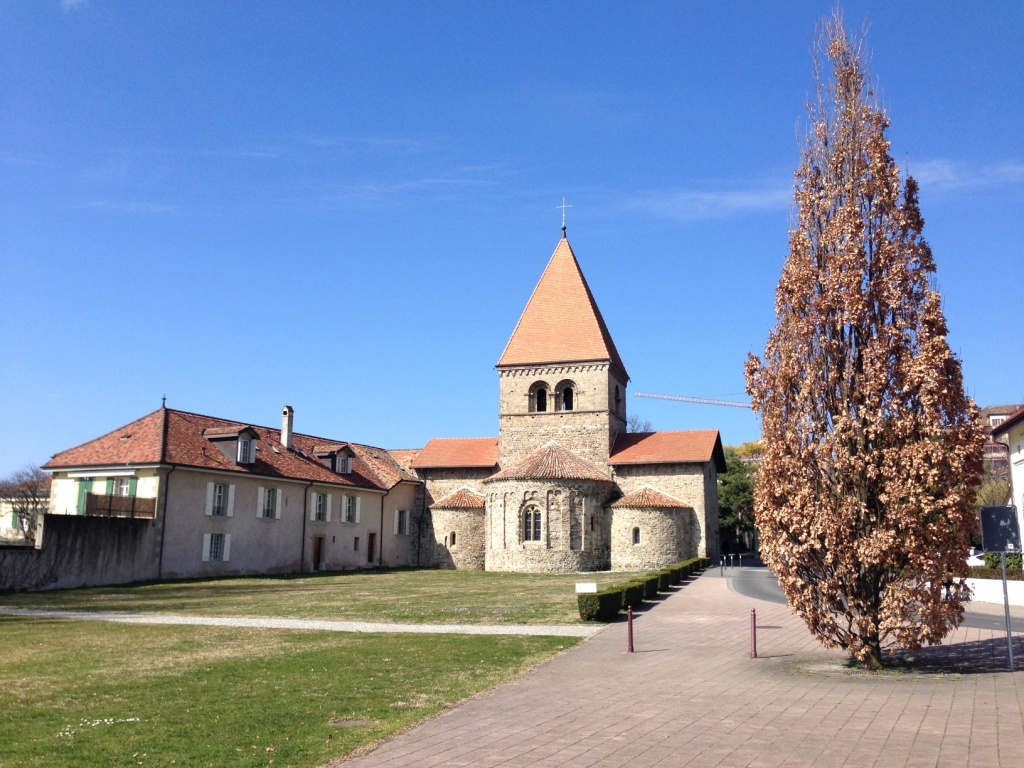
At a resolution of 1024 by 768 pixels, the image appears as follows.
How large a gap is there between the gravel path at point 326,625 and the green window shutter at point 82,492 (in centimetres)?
1378

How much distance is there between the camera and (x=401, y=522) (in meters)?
50.9

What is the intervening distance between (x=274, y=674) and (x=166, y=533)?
2442cm

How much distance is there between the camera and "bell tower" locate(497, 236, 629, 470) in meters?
48.0

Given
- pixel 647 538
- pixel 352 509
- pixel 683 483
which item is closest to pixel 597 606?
pixel 647 538

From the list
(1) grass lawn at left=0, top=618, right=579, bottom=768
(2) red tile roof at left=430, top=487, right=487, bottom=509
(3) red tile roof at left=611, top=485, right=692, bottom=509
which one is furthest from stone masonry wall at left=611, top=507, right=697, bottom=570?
(1) grass lawn at left=0, top=618, right=579, bottom=768

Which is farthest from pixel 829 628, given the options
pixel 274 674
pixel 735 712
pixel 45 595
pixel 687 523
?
pixel 687 523

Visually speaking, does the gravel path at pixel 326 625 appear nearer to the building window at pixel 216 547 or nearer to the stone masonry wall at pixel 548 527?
the building window at pixel 216 547

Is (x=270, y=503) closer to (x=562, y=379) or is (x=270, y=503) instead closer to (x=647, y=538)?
(x=562, y=379)

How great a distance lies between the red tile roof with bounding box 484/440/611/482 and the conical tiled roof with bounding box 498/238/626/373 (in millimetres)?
5541

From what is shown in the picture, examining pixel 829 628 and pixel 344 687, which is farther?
pixel 829 628

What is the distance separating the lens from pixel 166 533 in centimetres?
3434

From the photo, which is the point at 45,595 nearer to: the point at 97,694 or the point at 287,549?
the point at 287,549

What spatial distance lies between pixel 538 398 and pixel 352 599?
983 inches

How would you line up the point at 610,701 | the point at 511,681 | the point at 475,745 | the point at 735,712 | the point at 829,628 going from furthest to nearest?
the point at 829,628 < the point at 511,681 < the point at 610,701 < the point at 735,712 < the point at 475,745
